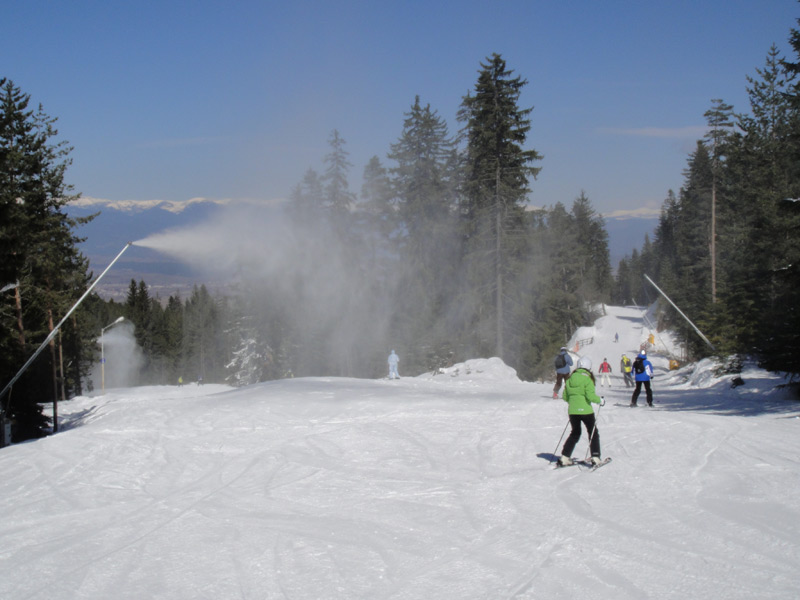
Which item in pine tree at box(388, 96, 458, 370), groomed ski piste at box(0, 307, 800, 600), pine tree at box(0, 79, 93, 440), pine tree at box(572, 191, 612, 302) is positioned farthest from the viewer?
pine tree at box(572, 191, 612, 302)

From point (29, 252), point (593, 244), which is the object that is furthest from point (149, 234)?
point (593, 244)

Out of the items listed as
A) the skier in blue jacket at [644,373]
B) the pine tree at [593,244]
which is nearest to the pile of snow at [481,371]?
the skier in blue jacket at [644,373]

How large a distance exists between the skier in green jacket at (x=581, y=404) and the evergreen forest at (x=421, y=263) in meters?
15.9

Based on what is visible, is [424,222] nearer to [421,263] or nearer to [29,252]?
[421,263]

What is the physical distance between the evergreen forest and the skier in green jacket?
1586 cm

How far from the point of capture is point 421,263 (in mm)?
51719

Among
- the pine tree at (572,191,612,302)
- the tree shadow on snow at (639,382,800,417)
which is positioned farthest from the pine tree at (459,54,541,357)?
the pine tree at (572,191,612,302)

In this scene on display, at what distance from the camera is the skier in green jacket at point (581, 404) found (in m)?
10.5

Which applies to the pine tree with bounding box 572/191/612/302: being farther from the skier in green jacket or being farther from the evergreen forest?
the skier in green jacket

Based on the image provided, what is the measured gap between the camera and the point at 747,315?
29859 mm

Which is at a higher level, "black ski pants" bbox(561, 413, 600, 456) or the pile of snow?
"black ski pants" bbox(561, 413, 600, 456)

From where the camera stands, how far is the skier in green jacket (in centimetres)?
1051

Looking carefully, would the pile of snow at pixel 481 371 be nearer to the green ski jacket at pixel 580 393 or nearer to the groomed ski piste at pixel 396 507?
the groomed ski piste at pixel 396 507

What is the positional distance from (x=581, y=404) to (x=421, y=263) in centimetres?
4150
